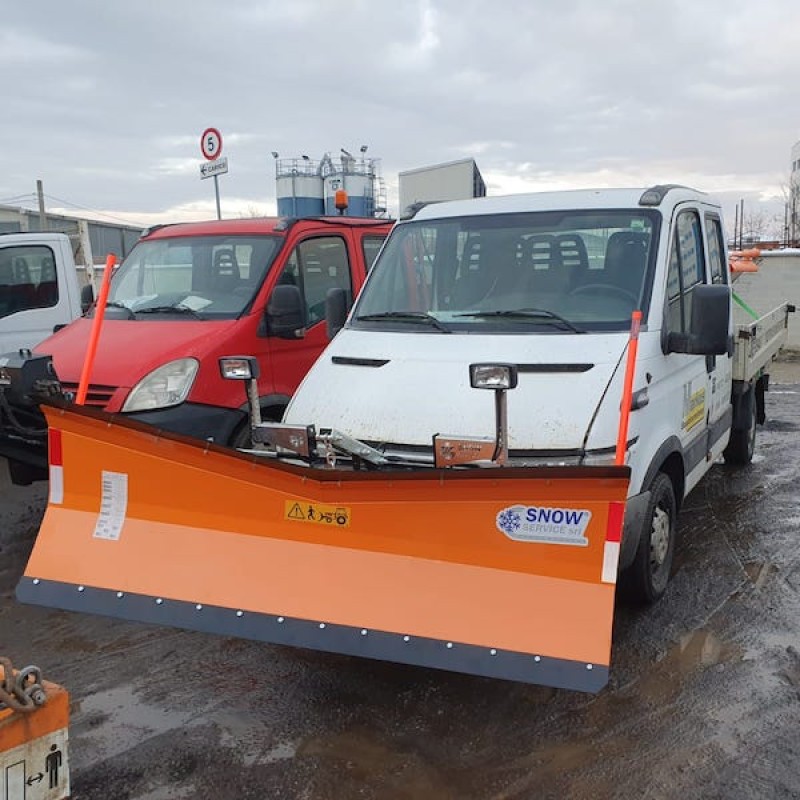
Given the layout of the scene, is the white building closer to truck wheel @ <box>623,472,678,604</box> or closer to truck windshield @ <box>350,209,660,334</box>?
truck windshield @ <box>350,209,660,334</box>

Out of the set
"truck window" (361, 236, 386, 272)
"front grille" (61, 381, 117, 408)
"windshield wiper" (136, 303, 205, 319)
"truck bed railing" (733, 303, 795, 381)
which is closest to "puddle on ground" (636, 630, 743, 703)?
"truck bed railing" (733, 303, 795, 381)

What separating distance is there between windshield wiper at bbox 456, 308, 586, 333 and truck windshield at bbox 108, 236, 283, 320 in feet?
6.72

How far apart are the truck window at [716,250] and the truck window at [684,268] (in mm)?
241

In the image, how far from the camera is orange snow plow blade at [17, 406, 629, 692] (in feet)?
10.00

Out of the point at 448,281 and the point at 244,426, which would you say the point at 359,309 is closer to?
the point at 448,281

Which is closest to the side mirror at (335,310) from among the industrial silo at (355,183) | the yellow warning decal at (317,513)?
the yellow warning decal at (317,513)

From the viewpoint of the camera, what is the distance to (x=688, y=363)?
16.0 feet

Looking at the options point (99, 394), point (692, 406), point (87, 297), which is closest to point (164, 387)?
point (99, 394)

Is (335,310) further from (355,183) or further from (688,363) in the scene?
(355,183)

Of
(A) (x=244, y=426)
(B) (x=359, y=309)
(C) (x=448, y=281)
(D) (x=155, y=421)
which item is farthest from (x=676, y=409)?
(D) (x=155, y=421)

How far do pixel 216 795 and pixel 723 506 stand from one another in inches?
182

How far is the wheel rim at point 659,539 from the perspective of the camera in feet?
14.4

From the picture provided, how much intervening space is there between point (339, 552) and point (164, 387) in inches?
96.3

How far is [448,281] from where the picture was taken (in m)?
4.97
